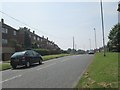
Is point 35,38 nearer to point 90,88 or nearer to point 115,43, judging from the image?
point 115,43

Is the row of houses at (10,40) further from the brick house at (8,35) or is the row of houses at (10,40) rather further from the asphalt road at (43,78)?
the asphalt road at (43,78)

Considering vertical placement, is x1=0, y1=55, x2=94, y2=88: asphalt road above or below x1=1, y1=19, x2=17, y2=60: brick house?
below

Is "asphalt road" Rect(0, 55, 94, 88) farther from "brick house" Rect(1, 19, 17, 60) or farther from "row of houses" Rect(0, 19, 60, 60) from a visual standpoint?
"brick house" Rect(1, 19, 17, 60)

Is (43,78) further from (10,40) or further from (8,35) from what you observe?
(8,35)

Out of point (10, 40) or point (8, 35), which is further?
point (8, 35)

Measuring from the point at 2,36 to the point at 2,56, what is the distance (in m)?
20.2

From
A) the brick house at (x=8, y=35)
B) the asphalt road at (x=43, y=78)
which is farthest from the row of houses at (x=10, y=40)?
the asphalt road at (x=43, y=78)

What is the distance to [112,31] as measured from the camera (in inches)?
3585

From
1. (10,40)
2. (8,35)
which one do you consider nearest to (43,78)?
→ (10,40)

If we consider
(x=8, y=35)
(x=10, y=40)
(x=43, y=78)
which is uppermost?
(x=8, y=35)

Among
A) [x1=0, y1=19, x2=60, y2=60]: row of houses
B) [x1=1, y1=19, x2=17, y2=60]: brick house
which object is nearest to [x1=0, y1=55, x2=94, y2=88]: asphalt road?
[x1=0, y1=19, x2=60, y2=60]: row of houses

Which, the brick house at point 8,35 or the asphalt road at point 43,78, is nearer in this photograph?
the asphalt road at point 43,78

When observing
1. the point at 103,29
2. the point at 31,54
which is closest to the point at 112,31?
the point at 103,29

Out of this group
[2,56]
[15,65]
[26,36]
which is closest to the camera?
[15,65]
